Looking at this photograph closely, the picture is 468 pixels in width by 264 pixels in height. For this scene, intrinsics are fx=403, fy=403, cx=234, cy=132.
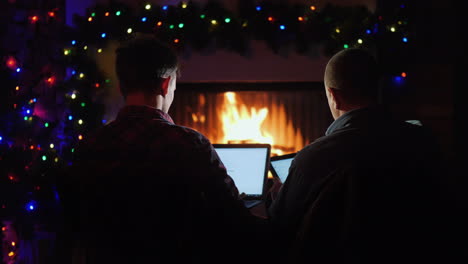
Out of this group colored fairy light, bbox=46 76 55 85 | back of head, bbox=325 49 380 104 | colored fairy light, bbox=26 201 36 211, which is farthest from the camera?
colored fairy light, bbox=46 76 55 85

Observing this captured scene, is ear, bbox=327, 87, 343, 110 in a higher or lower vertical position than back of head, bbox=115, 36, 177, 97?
lower

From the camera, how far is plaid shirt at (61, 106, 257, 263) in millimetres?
952

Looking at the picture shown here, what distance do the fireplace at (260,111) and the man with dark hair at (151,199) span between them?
2002 mm

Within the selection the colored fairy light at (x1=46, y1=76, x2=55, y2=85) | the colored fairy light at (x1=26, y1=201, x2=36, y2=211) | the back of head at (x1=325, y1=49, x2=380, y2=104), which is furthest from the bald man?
the colored fairy light at (x1=46, y1=76, x2=55, y2=85)

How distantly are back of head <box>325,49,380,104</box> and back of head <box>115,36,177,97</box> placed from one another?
1.75 ft

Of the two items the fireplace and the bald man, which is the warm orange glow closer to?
the fireplace

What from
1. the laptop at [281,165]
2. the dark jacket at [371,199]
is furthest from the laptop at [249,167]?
the dark jacket at [371,199]

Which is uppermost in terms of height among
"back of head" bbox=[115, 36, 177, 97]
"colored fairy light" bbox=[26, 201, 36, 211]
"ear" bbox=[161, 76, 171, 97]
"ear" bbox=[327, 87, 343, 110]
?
"back of head" bbox=[115, 36, 177, 97]

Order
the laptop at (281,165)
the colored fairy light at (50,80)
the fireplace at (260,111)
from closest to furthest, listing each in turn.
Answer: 1. the laptop at (281,165)
2. the colored fairy light at (50,80)
3. the fireplace at (260,111)

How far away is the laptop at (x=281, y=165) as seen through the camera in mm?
1834

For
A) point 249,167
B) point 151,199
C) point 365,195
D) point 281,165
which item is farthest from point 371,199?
point 249,167

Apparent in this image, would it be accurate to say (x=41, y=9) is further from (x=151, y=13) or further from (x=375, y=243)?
(x=375, y=243)

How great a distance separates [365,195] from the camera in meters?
1.03

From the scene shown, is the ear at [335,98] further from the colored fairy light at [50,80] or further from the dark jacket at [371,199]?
the colored fairy light at [50,80]
